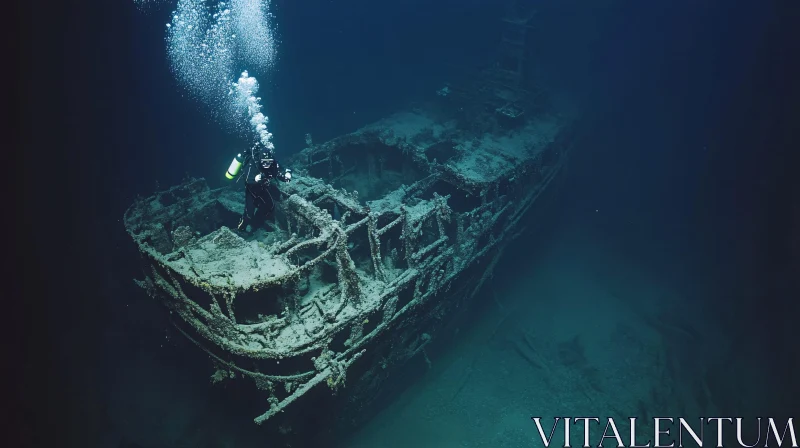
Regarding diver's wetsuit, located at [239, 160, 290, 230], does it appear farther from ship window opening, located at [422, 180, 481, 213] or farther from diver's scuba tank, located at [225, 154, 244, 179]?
ship window opening, located at [422, 180, 481, 213]

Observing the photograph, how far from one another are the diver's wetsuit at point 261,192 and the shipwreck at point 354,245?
514mm

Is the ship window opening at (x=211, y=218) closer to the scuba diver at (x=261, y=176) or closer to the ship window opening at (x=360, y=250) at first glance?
the scuba diver at (x=261, y=176)

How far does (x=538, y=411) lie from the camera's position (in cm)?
1124

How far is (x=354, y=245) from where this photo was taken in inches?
399

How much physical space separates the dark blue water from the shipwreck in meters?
1.68

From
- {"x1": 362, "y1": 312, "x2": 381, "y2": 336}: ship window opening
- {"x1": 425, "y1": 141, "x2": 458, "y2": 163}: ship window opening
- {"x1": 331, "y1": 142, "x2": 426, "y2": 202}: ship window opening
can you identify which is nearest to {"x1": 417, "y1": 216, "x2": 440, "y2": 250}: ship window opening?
{"x1": 331, "y1": 142, "x2": 426, "y2": 202}: ship window opening

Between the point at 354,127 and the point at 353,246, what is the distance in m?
15.6

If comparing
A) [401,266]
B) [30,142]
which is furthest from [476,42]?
[30,142]

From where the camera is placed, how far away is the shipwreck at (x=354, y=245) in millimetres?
7242

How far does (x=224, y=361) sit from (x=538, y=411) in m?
8.49

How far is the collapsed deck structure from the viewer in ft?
23.7

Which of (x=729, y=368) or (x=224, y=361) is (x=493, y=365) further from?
(x=224, y=361)

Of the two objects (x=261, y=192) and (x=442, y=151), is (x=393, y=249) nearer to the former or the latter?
(x=261, y=192)

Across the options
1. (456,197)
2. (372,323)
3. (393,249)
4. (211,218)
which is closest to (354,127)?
(456,197)
